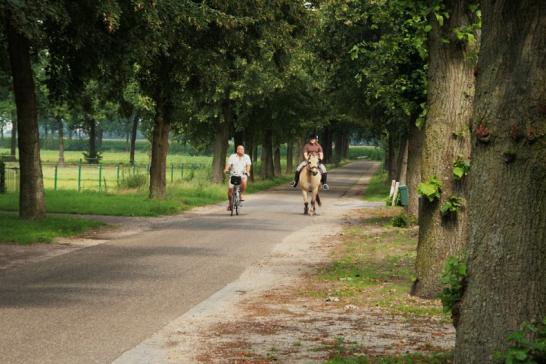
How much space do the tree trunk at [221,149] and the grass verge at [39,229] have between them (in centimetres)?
2282

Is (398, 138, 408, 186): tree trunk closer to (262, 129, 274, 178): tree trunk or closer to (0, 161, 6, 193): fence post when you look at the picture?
(0, 161, 6, 193): fence post

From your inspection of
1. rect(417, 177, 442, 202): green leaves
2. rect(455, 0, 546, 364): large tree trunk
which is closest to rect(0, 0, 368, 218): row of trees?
rect(417, 177, 442, 202): green leaves

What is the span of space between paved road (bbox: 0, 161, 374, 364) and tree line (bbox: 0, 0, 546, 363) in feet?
10.4

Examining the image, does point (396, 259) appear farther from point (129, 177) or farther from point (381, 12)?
point (129, 177)

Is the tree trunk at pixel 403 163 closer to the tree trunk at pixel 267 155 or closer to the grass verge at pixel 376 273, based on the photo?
the grass verge at pixel 376 273

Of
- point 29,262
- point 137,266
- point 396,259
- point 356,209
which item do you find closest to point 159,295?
point 137,266

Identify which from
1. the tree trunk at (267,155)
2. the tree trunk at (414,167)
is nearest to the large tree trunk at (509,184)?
the tree trunk at (414,167)

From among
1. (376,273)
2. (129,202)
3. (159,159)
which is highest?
(159,159)

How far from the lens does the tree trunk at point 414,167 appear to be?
24.4 meters

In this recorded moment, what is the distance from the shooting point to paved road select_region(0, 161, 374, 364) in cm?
838

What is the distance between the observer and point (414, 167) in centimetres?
2455

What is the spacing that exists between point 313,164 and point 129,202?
6.12 meters

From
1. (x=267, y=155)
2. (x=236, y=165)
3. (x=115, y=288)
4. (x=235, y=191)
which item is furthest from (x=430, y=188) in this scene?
(x=267, y=155)

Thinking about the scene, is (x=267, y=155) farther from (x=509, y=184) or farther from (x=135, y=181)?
(x=509, y=184)
